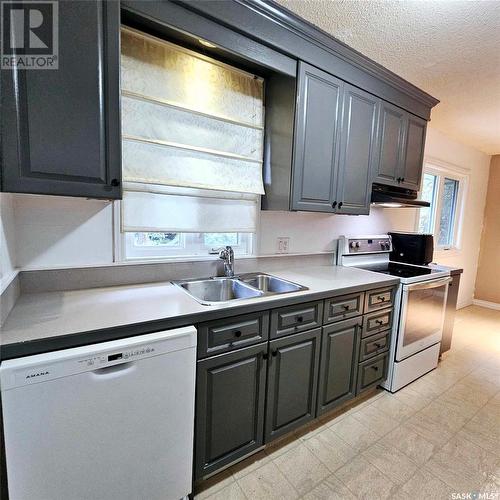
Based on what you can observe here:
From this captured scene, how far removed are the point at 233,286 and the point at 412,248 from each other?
2.04 metres

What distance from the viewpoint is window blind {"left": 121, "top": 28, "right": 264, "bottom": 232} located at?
4.86ft

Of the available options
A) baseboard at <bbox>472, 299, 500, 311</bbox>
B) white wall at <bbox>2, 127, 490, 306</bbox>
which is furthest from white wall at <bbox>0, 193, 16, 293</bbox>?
baseboard at <bbox>472, 299, 500, 311</bbox>

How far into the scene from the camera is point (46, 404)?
3.02ft

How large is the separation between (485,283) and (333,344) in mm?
4416

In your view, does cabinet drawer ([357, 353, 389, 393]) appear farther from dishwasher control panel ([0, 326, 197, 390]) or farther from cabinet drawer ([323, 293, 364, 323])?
dishwasher control panel ([0, 326, 197, 390])

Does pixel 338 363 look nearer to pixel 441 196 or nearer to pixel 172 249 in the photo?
pixel 172 249

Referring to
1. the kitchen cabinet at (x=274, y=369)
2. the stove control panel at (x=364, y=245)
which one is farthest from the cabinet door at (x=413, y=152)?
the kitchen cabinet at (x=274, y=369)

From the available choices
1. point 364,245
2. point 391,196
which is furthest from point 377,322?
point 391,196

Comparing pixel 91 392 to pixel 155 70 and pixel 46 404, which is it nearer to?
pixel 46 404

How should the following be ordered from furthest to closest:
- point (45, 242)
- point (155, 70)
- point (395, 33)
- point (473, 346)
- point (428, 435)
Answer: point (473, 346) → point (428, 435) → point (395, 33) → point (155, 70) → point (45, 242)

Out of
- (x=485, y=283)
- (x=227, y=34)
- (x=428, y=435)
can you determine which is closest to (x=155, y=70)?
(x=227, y=34)

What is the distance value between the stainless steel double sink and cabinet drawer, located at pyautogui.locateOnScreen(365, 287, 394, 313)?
578 millimetres

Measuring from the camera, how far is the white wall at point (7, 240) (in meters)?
1.07

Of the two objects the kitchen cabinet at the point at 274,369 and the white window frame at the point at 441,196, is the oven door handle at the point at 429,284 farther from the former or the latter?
the white window frame at the point at 441,196
